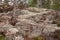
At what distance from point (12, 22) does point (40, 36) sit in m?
3.06

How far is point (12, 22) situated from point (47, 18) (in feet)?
12.3

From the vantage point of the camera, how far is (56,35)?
1266 centimetres

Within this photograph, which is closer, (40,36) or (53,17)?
(40,36)

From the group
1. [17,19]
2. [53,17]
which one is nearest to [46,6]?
[53,17]

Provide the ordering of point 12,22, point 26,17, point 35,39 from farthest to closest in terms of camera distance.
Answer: point 26,17 < point 12,22 < point 35,39

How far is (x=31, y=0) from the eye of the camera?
24297 mm

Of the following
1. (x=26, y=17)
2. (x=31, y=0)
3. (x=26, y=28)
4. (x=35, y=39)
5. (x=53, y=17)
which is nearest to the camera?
(x=35, y=39)

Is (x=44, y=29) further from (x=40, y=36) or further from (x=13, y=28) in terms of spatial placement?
(x=13, y=28)

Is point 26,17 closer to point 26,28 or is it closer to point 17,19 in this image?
point 17,19

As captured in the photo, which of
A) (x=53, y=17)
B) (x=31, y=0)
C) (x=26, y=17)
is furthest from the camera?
(x=31, y=0)

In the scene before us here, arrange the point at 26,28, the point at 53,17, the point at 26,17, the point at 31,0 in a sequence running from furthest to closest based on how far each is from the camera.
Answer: the point at 31,0, the point at 53,17, the point at 26,17, the point at 26,28

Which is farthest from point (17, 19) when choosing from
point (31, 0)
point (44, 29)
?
point (31, 0)

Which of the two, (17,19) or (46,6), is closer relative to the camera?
(17,19)

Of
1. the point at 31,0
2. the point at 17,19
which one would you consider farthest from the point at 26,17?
the point at 31,0
